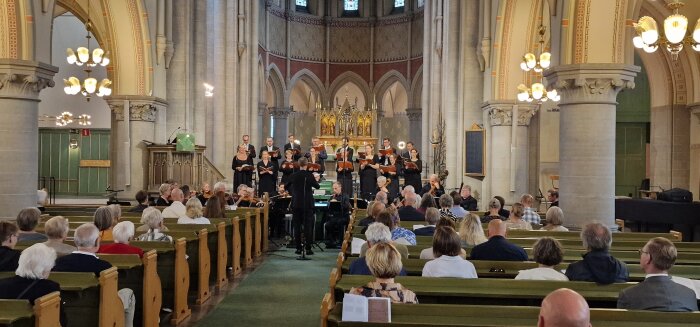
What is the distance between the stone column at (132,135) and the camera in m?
18.6

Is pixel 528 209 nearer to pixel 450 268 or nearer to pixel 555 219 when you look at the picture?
pixel 555 219

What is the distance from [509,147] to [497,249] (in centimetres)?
1355

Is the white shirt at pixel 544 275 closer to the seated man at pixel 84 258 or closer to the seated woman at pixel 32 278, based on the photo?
the seated man at pixel 84 258

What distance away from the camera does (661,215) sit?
1622cm

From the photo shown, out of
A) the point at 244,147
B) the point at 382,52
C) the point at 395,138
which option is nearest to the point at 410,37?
the point at 382,52

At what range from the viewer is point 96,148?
94.2ft

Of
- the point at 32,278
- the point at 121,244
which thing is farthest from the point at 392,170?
the point at 32,278

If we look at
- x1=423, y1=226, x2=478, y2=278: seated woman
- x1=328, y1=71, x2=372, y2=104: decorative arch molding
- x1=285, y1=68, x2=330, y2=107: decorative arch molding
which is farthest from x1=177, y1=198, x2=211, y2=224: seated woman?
x1=328, y1=71, x2=372, y2=104: decorative arch molding

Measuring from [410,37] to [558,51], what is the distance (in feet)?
98.2

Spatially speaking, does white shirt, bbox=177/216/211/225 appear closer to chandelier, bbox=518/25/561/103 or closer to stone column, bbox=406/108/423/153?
chandelier, bbox=518/25/561/103

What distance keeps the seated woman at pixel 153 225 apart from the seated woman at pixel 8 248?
215 centimetres

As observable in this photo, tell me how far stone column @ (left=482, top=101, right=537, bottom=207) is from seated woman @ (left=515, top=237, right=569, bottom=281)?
14.6 meters

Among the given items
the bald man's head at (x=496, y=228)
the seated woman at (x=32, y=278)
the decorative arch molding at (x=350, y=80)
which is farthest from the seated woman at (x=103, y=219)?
the decorative arch molding at (x=350, y=80)

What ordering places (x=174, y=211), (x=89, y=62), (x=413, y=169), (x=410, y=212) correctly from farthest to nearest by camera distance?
(x=413, y=169), (x=89, y=62), (x=174, y=211), (x=410, y=212)
